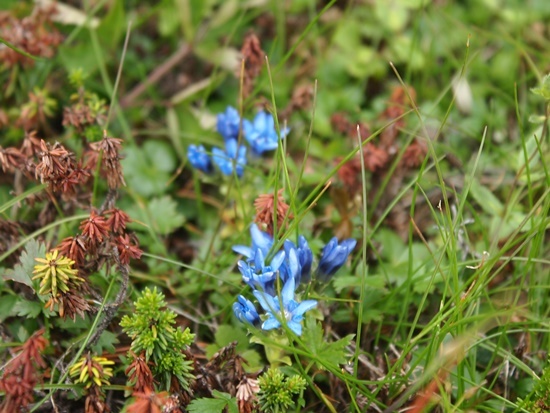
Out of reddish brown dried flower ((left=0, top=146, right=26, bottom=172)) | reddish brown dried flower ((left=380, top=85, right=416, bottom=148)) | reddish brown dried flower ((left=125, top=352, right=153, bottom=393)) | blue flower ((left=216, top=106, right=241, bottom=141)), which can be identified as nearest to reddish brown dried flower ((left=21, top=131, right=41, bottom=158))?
reddish brown dried flower ((left=0, top=146, right=26, bottom=172))

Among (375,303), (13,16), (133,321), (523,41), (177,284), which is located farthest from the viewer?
(523,41)

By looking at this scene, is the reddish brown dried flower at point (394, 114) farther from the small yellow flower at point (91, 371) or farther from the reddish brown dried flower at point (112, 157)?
the small yellow flower at point (91, 371)

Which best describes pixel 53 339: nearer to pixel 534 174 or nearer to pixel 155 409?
pixel 155 409

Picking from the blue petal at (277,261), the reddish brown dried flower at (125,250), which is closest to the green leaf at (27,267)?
the reddish brown dried flower at (125,250)

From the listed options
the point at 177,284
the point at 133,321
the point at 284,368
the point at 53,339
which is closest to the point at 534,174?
the point at 284,368

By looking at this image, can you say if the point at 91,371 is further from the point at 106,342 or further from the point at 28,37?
the point at 28,37
